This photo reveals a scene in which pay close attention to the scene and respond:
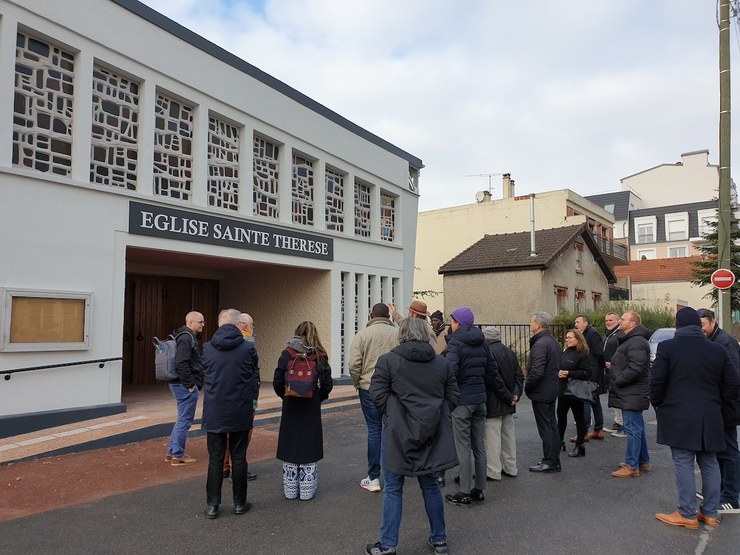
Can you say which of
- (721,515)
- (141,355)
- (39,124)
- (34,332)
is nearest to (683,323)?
(721,515)

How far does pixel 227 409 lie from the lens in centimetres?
494

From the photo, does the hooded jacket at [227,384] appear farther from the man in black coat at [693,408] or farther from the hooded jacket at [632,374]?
the hooded jacket at [632,374]

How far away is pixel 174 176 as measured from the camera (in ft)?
33.2

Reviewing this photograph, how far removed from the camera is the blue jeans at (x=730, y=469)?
5096mm

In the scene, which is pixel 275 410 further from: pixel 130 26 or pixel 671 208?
pixel 671 208

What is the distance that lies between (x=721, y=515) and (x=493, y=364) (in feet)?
7.56

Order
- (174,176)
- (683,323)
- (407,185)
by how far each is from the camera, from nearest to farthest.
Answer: (683,323) → (174,176) → (407,185)

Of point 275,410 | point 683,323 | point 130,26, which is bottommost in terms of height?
point 275,410

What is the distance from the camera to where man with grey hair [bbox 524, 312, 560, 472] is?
6.33 metres

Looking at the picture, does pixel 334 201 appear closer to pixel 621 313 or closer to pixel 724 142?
pixel 724 142

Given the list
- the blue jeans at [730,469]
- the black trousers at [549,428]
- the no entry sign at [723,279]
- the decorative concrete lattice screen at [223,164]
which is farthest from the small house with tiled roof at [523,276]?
the blue jeans at [730,469]

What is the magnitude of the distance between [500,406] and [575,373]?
1.61 meters

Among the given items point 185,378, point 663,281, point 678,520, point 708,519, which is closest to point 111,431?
point 185,378

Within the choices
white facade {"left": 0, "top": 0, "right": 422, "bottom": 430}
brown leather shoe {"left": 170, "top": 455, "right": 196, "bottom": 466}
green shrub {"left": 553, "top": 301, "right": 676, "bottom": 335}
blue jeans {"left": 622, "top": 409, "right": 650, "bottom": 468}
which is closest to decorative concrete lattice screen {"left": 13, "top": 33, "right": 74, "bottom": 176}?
white facade {"left": 0, "top": 0, "right": 422, "bottom": 430}
